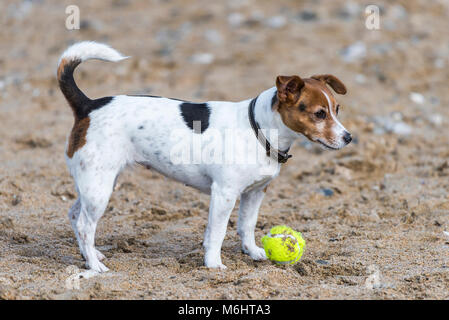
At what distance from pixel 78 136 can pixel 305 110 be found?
5.69 feet

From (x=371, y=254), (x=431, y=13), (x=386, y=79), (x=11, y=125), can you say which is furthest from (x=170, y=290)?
(x=431, y=13)

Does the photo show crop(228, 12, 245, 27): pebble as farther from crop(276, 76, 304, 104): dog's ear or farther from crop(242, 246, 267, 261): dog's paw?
crop(276, 76, 304, 104): dog's ear

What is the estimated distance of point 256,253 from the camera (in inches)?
196

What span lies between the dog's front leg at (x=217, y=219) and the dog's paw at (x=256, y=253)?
0.43m

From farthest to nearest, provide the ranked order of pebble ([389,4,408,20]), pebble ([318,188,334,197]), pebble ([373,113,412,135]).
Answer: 1. pebble ([389,4,408,20])
2. pebble ([373,113,412,135])
3. pebble ([318,188,334,197])

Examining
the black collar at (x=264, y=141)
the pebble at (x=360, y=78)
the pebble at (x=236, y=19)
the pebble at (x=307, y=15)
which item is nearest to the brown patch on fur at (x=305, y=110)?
the black collar at (x=264, y=141)

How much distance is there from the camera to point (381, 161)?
7262 mm

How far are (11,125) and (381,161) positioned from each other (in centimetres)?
485

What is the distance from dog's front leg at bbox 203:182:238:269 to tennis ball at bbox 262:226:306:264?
0.37 metres

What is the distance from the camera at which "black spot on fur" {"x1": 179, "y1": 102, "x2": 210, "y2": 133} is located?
459cm

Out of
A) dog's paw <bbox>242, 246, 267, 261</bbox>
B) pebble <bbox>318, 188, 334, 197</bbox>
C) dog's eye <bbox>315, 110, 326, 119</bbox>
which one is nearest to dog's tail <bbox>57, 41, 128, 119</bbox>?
dog's eye <bbox>315, 110, 326, 119</bbox>
